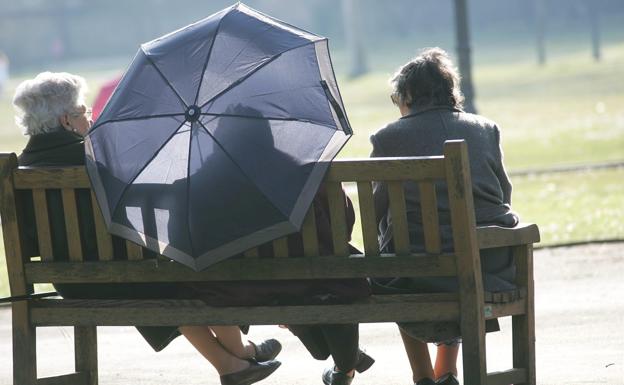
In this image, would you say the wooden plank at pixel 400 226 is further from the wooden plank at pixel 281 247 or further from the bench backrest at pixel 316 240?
the wooden plank at pixel 281 247

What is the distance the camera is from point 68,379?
17.5 feet

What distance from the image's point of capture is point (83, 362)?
543cm

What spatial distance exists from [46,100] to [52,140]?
16cm

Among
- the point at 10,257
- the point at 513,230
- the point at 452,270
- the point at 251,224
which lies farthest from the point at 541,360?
the point at 10,257

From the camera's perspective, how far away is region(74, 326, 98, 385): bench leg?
543cm

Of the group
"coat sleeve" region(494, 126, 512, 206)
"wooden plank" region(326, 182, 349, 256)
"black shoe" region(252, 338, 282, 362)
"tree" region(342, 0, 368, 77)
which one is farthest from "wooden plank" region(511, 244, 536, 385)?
"tree" region(342, 0, 368, 77)

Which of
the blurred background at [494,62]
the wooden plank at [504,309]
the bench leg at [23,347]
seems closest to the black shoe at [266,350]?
the bench leg at [23,347]

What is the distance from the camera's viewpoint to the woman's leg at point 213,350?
5051mm

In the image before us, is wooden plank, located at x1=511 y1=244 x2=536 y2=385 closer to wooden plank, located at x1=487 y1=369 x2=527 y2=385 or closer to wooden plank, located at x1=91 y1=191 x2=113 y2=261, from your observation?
wooden plank, located at x1=487 y1=369 x2=527 y2=385

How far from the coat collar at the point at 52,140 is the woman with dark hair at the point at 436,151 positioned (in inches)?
47.0

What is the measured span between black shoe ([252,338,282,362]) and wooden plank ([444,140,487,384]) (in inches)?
42.9

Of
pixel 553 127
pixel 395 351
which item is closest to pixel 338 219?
pixel 395 351

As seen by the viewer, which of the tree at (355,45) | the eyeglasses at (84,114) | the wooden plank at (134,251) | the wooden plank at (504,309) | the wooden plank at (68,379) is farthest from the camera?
the tree at (355,45)

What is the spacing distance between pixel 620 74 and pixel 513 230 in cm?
3650
